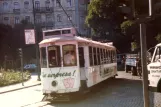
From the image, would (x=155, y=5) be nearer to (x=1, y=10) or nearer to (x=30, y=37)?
(x=30, y=37)

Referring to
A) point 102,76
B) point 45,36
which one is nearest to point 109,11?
point 102,76

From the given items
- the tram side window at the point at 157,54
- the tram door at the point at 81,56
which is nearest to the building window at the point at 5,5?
the tram door at the point at 81,56

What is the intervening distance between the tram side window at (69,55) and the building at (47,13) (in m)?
54.8

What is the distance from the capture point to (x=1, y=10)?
72.8 metres

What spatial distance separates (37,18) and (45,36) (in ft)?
182

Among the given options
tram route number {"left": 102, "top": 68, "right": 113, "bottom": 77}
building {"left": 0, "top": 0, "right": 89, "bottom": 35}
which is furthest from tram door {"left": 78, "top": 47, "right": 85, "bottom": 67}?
building {"left": 0, "top": 0, "right": 89, "bottom": 35}

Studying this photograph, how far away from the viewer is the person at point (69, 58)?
15.6 m

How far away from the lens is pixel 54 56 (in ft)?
51.8

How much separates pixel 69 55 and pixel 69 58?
0.14 m

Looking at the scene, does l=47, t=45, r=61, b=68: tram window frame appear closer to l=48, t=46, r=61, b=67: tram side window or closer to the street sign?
l=48, t=46, r=61, b=67: tram side window

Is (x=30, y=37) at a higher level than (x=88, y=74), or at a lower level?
higher

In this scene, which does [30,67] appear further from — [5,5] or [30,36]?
[30,36]

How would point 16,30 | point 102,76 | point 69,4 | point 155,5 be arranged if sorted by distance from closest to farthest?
point 155,5
point 102,76
point 16,30
point 69,4

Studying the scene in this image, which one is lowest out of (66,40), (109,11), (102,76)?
(102,76)
